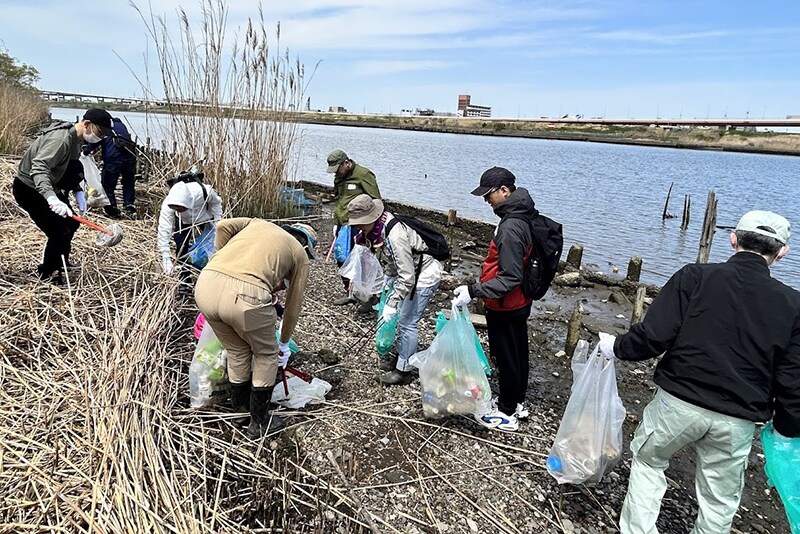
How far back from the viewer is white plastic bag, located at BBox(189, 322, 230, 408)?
339 cm

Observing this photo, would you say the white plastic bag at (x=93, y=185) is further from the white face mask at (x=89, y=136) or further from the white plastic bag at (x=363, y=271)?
the white plastic bag at (x=363, y=271)

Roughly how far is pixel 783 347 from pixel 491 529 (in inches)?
71.0

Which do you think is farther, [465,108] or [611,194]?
[465,108]

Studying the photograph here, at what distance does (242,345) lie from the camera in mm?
3195

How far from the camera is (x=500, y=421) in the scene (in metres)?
3.76

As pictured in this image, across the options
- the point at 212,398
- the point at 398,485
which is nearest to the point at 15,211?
the point at 212,398

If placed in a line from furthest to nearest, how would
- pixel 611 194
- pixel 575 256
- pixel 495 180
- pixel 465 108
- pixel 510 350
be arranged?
pixel 465 108
pixel 611 194
pixel 575 256
pixel 510 350
pixel 495 180

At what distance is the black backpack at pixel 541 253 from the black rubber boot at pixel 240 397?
2103mm

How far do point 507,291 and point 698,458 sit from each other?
4.65 feet

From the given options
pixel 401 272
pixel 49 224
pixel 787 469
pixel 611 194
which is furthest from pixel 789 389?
pixel 611 194

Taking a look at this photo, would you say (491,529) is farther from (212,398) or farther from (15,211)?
(15,211)

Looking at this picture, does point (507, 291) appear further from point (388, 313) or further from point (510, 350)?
point (388, 313)

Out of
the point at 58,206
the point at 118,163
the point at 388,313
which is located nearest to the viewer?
the point at 388,313

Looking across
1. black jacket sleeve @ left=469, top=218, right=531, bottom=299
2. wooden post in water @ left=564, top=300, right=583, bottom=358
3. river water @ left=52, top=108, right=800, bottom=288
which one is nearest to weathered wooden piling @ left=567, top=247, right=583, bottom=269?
river water @ left=52, top=108, right=800, bottom=288
